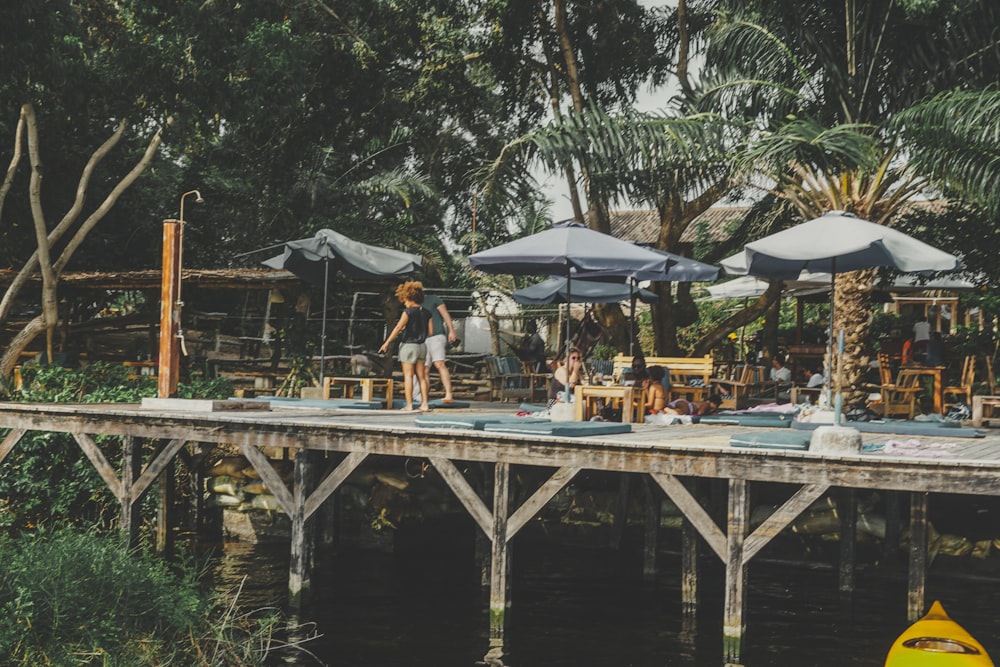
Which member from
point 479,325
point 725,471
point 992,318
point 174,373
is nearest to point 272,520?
point 174,373

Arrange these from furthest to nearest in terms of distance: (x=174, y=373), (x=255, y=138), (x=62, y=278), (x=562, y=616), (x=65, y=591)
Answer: (x=255, y=138) < (x=62, y=278) < (x=174, y=373) < (x=562, y=616) < (x=65, y=591)

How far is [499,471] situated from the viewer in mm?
9891

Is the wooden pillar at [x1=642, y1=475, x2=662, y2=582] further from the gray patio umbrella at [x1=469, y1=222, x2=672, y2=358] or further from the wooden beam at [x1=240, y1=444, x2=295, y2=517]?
the wooden beam at [x1=240, y1=444, x2=295, y2=517]

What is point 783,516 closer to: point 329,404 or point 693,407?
point 693,407

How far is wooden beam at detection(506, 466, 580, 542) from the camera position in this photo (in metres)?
9.48

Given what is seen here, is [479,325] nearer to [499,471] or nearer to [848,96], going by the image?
[848,96]

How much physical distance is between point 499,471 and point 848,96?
7.61m

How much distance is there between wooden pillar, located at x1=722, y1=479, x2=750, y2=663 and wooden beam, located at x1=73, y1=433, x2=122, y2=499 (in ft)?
21.7

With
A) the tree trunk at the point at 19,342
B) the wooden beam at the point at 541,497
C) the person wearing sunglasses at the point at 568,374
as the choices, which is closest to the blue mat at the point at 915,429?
the person wearing sunglasses at the point at 568,374

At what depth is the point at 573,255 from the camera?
39.3 ft

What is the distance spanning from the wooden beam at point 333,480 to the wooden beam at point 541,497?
5.11 feet

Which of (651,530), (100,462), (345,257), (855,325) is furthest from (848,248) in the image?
(100,462)

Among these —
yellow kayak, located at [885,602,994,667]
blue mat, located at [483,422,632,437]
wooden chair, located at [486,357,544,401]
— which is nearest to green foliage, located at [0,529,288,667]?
blue mat, located at [483,422,632,437]

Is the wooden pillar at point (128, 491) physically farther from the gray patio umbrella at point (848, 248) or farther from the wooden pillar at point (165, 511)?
the gray patio umbrella at point (848, 248)
